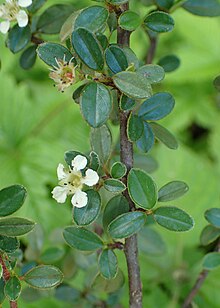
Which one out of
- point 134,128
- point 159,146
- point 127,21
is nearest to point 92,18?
point 127,21

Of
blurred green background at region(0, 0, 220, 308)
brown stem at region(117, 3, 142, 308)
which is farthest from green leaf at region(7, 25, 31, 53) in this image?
blurred green background at region(0, 0, 220, 308)

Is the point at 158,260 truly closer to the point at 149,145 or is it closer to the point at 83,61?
the point at 149,145

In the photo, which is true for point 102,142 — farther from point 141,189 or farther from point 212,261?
point 212,261

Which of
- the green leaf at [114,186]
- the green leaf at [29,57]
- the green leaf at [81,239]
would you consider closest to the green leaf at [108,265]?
the green leaf at [81,239]

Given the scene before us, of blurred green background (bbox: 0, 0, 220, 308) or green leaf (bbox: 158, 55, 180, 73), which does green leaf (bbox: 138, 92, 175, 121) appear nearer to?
green leaf (bbox: 158, 55, 180, 73)

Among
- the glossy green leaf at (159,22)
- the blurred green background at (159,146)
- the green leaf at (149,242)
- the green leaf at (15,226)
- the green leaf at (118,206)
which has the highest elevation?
the glossy green leaf at (159,22)

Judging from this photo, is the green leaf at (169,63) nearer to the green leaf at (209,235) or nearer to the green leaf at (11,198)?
the green leaf at (209,235)

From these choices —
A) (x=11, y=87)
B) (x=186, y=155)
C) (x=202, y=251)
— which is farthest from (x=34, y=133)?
(x=202, y=251)
